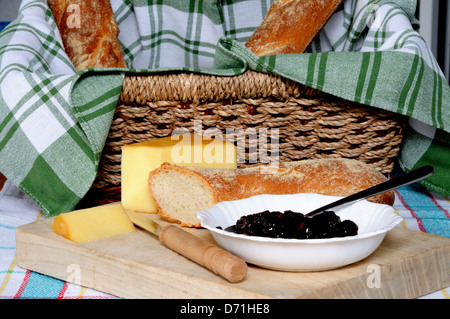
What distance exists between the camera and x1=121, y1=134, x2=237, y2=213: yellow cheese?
120cm

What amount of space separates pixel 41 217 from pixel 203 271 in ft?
2.17

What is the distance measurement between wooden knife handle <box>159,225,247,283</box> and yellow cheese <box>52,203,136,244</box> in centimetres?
14

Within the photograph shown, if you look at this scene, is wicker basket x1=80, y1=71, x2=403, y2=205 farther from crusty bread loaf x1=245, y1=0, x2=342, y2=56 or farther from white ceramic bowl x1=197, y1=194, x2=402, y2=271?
white ceramic bowl x1=197, y1=194, x2=402, y2=271

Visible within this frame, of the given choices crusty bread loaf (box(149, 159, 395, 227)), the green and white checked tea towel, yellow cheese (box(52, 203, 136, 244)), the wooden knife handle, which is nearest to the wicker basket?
the green and white checked tea towel

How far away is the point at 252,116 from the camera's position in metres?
1.24

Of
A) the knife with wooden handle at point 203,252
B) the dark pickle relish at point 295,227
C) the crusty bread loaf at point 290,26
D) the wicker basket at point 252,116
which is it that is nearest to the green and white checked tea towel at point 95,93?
the wicker basket at point 252,116

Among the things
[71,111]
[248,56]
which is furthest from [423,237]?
[71,111]

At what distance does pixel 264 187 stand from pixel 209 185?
125 mm

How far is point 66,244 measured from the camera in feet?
3.18

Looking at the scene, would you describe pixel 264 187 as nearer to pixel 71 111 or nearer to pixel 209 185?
pixel 209 185

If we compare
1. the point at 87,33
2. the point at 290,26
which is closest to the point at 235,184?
the point at 290,26

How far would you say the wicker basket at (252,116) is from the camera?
1201 mm

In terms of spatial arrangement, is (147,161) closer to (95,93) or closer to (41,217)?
(95,93)

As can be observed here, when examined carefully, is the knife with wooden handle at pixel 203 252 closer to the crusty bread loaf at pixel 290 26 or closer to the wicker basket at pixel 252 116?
the wicker basket at pixel 252 116
